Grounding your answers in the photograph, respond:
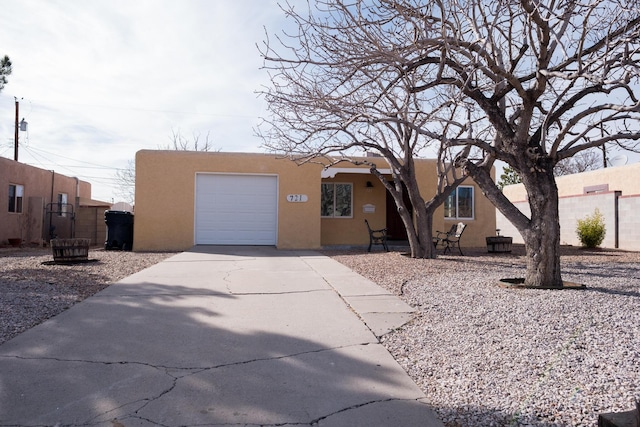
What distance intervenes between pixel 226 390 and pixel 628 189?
18511 mm

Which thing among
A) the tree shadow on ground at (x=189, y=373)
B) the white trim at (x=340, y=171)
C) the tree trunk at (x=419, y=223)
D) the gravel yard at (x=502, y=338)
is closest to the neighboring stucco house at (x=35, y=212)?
the white trim at (x=340, y=171)

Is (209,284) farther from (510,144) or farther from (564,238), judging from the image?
(564,238)

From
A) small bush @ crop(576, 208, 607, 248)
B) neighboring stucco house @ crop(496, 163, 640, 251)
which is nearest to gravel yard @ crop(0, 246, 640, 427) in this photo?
small bush @ crop(576, 208, 607, 248)

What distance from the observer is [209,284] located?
8.28m

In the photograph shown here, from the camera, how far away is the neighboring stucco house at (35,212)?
59.7 feet

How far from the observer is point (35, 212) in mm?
19547

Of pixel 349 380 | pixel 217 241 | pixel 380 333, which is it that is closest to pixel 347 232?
pixel 217 241

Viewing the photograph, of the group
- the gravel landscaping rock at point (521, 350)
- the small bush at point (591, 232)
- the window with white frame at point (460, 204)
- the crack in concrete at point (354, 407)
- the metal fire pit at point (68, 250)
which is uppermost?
the window with white frame at point (460, 204)

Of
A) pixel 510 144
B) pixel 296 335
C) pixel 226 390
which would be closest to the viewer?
pixel 226 390

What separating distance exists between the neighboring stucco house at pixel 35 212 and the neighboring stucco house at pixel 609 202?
18639 millimetres

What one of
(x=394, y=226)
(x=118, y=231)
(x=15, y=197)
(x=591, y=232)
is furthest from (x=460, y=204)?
(x=15, y=197)

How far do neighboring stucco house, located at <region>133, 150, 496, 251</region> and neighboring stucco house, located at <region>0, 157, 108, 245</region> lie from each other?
5.44 m

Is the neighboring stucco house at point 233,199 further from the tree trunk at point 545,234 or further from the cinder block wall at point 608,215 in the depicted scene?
the tree trunk at point 545,234

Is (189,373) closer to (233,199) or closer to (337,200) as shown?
(233,199)
